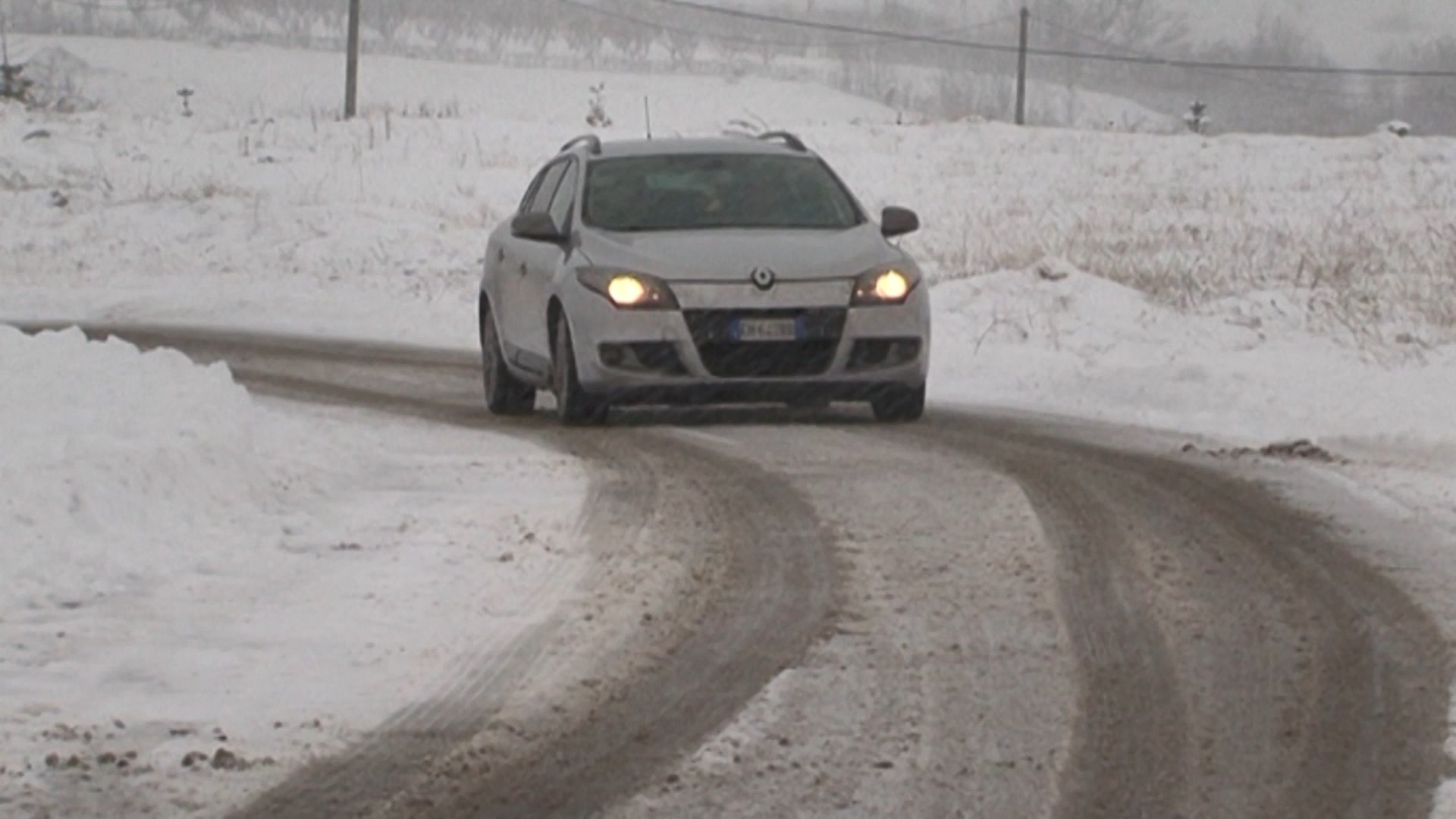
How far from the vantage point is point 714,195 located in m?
14.3

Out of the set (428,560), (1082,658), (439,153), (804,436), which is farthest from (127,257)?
(1082,658)

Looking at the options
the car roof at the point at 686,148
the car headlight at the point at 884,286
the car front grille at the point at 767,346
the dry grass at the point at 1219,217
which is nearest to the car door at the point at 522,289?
the car roof at the point at 686,148

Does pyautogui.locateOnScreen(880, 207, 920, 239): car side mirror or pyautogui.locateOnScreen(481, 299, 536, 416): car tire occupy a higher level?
pyautogui.locateOnScreen(880, 207, 920, 239): car side mirror

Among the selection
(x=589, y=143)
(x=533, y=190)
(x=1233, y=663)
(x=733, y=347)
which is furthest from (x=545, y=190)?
(x=1233, y=663)

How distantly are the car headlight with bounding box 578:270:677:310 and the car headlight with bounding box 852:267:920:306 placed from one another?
99cm

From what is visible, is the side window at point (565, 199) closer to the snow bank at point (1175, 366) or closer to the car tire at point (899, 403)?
the car tire at point (899, 403)

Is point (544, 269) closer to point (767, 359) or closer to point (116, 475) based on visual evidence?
point (767, 359)

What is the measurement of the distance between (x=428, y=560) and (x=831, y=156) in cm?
3902

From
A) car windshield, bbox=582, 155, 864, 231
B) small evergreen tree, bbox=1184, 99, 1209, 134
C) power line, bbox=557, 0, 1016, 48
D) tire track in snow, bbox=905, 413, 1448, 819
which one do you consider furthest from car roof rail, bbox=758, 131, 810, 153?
power line, bbox=557, 0, 1016, 48

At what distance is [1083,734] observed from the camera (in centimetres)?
604

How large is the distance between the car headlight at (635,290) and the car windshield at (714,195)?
0.77 m

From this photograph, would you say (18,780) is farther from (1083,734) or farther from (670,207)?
(670,207)

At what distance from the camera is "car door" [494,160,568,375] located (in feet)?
46.9

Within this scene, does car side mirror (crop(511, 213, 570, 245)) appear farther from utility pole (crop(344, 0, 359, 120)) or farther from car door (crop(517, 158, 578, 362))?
utility pole (crop(344, 0, 359, 120))
